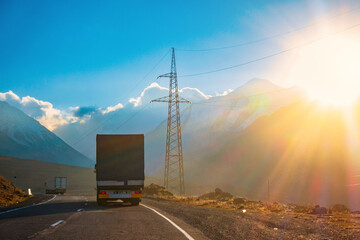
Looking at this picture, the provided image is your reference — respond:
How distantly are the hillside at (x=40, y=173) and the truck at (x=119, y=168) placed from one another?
8329cm

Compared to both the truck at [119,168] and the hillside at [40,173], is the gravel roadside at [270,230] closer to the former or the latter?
the truck at [119,168]

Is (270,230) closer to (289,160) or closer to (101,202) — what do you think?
(101,202)

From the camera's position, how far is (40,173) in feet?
396

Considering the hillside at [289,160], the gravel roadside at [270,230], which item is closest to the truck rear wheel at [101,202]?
the gravel roadside at [270,230]

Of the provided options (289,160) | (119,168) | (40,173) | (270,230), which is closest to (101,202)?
(119,168)

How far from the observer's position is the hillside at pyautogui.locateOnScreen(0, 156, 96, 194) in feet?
351

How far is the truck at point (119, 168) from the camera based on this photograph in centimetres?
2230

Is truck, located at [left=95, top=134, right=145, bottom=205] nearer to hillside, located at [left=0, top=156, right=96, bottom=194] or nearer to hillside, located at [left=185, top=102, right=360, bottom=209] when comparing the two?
hillside, located at [left=185, top=102, right=360, bottom=209]

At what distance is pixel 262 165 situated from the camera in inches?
5054

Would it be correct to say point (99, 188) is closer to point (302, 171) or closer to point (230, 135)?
point (302, 171)

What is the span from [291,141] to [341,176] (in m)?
45.4

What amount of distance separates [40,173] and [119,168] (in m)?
107

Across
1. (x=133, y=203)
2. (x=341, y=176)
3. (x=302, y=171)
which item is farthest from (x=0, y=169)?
(x=133, y=203)

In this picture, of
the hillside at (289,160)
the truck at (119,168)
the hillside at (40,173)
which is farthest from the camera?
the hillside at (40,173)
